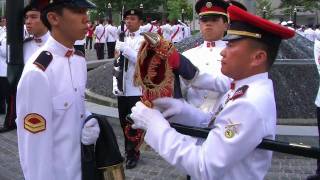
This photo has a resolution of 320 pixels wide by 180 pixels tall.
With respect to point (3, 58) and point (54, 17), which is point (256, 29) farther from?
point (3, 58)

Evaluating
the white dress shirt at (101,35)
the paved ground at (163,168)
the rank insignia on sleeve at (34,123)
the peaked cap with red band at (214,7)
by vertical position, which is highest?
the peaked cap with red band at (214,7)

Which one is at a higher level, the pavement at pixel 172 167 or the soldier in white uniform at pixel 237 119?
Result: the soldier in white uniform at pixel 237 119

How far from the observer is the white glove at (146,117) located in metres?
2.33

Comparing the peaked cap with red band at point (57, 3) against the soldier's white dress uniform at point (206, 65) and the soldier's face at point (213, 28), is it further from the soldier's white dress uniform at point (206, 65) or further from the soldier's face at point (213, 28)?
the soldier's face at point (213, 28)

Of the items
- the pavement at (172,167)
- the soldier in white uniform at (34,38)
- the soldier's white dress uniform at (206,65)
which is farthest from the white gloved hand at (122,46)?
the soldier's white dress uniform at (206,65)

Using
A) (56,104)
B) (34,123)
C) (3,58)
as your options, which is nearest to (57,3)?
(56,104)

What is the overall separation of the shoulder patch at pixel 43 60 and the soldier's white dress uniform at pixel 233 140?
2.76ft

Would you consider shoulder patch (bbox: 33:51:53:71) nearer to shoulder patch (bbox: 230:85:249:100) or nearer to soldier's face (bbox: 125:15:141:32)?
shoulder patch (bbox: 230:85:249:100)

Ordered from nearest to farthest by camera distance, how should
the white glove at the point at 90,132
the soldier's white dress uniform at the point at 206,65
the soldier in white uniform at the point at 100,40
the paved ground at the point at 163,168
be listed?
the white glove at the point at 90,132 → the soldier's white dress uniform at the point at 206,65 → the paved ground at the point at 163,168 → the soldier in white uniform at the point at 100,40

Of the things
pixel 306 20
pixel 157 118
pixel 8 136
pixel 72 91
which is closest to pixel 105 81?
pixel 8 136

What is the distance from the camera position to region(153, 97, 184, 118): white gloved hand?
2402 mm

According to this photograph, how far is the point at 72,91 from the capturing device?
10.0 feet

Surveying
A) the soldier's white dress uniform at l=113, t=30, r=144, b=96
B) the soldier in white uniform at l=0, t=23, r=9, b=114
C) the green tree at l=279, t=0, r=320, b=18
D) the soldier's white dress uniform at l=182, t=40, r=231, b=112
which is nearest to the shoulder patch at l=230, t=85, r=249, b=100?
the soldier's white dress uniform at l=182, t=40, r=231, b=112

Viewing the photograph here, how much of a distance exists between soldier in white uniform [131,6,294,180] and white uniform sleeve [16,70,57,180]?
65 cm
